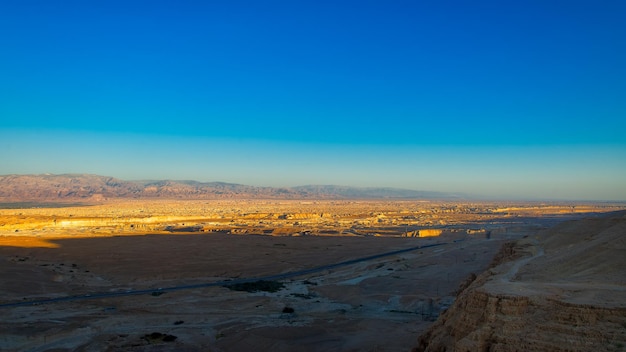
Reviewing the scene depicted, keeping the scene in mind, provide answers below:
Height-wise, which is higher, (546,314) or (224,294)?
(546,314)

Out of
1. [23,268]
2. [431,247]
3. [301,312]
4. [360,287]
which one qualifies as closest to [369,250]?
[431,247]

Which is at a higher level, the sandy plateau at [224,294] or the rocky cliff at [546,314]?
the rocky cliff at [546,314]

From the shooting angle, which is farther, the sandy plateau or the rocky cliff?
the sandy plateau

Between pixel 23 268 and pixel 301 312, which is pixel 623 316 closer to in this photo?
pixel 301 312

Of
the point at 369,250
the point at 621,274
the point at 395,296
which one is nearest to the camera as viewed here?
the point at 621,274

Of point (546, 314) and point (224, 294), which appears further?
point (224, 294)

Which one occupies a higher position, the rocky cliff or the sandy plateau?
the rocky cliff

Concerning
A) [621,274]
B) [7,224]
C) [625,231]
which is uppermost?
[625,231]

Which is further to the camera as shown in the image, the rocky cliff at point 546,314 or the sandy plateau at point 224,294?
the sandy plateau at point 224,294
